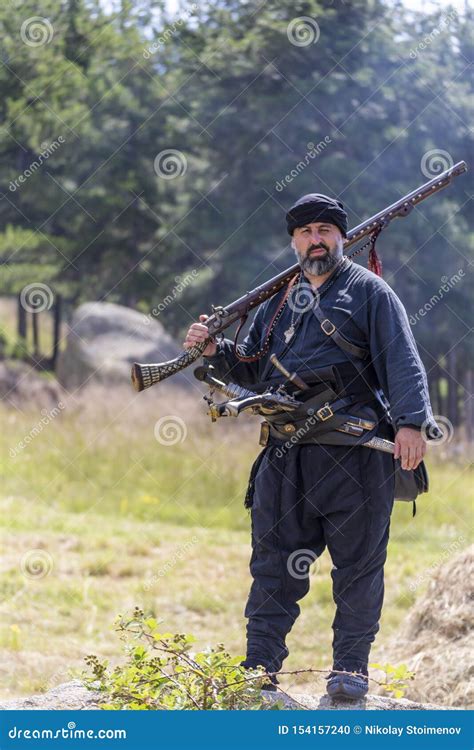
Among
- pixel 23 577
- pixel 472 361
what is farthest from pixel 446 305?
pixel 23 577

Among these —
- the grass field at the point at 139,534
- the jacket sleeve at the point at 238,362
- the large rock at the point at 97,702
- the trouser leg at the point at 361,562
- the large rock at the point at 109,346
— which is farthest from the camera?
the large rock at the point at 109,346

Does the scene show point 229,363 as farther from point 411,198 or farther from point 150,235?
point 150,235

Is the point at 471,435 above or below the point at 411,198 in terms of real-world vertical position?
above

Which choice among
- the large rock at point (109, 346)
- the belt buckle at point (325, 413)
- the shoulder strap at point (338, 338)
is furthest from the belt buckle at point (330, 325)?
the large rock at point (109, 346)

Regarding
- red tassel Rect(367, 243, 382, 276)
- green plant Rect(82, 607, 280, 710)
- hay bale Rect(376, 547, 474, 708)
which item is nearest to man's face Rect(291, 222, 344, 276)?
red tassel Rect(367, 243, 382, 276)

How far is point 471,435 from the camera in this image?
16.5m

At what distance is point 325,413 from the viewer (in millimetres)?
4707

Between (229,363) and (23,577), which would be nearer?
(229,363)

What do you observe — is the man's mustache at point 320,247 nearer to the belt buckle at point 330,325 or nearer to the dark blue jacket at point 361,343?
the dark blue jacket at point 361,343

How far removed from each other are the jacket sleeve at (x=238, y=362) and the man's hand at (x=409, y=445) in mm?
814

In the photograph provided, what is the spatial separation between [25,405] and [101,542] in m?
6.51

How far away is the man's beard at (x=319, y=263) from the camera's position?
4789 millimetres

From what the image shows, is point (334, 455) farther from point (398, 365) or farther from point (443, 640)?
point (443, 640)

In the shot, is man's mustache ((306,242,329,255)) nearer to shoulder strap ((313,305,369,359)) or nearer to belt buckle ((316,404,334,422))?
shoulder strap ((313,305,369,359))
